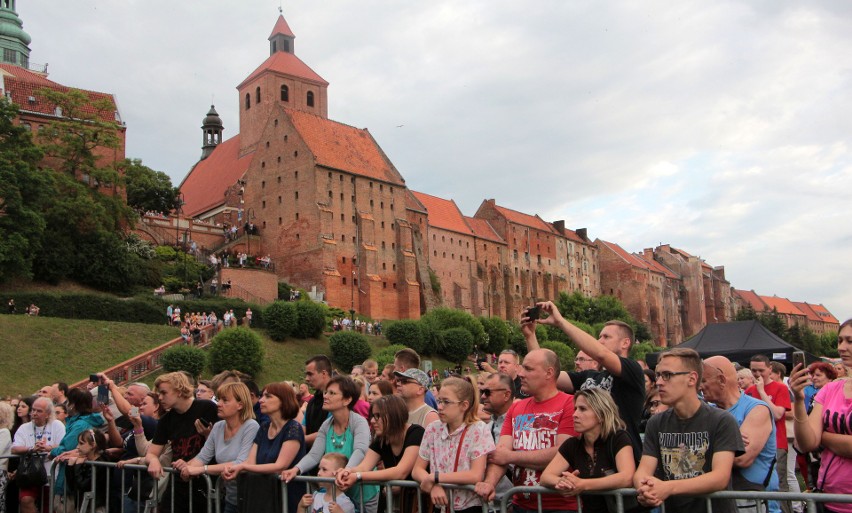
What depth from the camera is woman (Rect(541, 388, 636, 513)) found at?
572 centimetres

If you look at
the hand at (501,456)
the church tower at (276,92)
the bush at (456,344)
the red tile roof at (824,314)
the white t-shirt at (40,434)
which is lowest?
the hand at (501,456)

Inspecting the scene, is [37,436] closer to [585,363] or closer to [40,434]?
[40,434]

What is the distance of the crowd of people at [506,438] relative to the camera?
219 inches

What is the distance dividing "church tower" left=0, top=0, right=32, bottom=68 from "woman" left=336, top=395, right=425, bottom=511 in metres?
102

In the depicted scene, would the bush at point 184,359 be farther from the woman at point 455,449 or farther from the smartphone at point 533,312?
the smartphone at point 533,312

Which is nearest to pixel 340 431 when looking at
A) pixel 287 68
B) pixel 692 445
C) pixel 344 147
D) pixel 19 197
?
pixel 692 445

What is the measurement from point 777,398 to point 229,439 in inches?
240

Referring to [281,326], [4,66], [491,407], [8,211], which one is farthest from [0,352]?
[4,66]

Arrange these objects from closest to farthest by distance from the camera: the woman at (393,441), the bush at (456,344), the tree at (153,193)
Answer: the woman at (393,441), the bush at (456,344), the tree at (153,193)

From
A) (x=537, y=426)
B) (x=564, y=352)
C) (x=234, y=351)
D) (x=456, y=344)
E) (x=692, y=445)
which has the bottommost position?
(x=692, y=445)

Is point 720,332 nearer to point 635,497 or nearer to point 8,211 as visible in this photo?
point 635,497

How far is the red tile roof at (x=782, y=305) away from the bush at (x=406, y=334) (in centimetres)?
11290

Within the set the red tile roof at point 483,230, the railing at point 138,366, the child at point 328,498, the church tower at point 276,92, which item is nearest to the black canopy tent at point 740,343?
the child at point 328,498

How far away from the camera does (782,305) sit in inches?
6048
